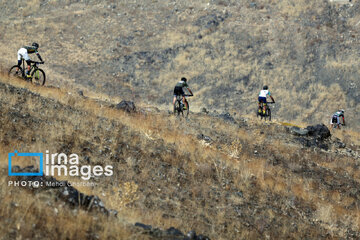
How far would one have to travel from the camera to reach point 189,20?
48.9m

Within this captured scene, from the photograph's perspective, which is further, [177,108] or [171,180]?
[177,108]

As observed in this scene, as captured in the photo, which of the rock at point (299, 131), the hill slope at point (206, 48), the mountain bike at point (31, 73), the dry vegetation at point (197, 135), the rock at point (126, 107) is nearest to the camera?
the dry vegetation at point (197, 135)

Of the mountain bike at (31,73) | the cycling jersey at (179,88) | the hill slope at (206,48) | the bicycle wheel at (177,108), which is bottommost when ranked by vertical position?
the bicycle wheel at (177,108)

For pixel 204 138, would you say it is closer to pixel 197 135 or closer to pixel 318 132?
pixel 197 135

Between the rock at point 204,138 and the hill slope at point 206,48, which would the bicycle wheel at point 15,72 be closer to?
the rock at point 204,138

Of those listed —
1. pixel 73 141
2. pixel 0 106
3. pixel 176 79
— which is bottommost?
pixel 73 141

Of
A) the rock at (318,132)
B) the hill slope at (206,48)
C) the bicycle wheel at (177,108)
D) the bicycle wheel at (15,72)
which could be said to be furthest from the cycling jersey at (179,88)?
the hill slope at (206,48)

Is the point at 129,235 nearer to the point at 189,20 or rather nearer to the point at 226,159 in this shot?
the point at 226,159

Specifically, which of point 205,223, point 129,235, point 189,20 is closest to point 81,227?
point 129,235

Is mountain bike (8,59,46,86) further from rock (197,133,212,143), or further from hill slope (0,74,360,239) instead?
rock (197,133,212,143)

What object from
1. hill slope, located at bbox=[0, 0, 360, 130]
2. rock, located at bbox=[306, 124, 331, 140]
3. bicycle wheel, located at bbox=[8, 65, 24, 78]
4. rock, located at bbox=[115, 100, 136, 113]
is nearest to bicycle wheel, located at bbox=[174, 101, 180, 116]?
rock, located at bbox=[115, 100, 136, 113]

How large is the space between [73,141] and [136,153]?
1753mm

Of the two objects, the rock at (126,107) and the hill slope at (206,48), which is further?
the hill slope at (206,48)

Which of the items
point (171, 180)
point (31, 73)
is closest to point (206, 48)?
point (31, 73)
